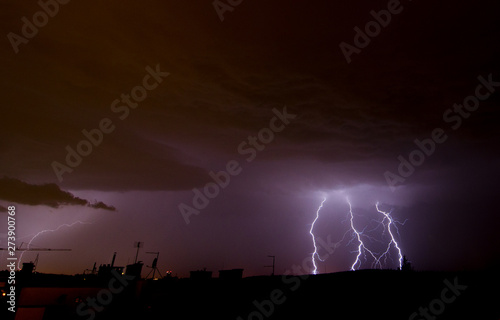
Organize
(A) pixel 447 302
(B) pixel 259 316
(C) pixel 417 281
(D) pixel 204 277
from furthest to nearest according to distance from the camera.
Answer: (D) pixel 204 277, (B) pixel 259 316, (C) pixel 417 281, (A) pixel 447 302

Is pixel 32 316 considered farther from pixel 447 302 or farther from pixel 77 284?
pixel 447 302

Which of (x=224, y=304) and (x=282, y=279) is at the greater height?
(x=282, y=279)

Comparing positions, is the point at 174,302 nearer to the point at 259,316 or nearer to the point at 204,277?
the point at 204,277

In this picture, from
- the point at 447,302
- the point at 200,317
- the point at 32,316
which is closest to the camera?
the point at 447,302

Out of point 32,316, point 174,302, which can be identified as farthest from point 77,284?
point 174,302

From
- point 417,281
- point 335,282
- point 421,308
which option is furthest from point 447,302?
point 335,282

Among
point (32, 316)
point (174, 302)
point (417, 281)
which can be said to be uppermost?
point (417, 281)

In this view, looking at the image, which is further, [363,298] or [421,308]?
[363,298]
